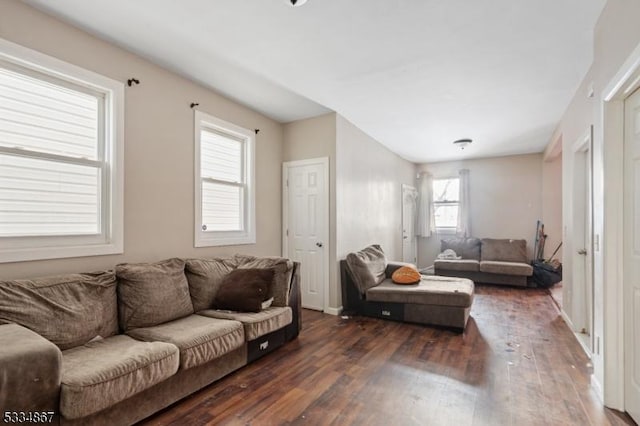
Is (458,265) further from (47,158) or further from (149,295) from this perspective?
(47,158)

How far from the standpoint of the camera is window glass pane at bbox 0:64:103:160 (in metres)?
2.14

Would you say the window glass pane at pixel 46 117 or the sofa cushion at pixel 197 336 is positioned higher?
the window glass pane at pixel 46 117

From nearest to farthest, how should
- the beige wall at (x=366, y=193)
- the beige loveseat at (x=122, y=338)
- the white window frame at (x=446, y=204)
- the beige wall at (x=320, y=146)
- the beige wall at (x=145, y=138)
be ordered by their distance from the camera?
1. the beige loveseat at (x=122, y=338)
2. the beige wall at (x=145, y=138)
3. the beige wall at (x=320, y=146)
4. the beige wall at (x=366, y=193)
5. the white window frame at (x=446, y=204)

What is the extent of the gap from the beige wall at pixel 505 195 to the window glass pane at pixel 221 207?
5.22m

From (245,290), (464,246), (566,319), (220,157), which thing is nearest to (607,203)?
(566,319)

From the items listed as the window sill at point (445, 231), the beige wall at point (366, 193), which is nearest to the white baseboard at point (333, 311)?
the beige wall at point (366, 193)

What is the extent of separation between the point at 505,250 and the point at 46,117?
23.6ft

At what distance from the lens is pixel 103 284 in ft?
7.55

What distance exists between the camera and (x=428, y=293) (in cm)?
364

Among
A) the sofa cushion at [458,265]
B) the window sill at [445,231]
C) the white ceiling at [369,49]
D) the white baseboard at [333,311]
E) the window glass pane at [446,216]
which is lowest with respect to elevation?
the white baseboard at [333,311]

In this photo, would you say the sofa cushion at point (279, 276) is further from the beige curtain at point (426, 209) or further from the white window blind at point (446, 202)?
the white window blind at point (446, 202)

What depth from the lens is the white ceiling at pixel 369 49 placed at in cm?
217

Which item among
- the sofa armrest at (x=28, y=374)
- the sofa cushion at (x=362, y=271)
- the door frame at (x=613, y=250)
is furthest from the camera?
the sofa cushion at (x=362, y=271)

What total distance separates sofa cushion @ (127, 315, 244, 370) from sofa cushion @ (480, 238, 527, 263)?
567cm
